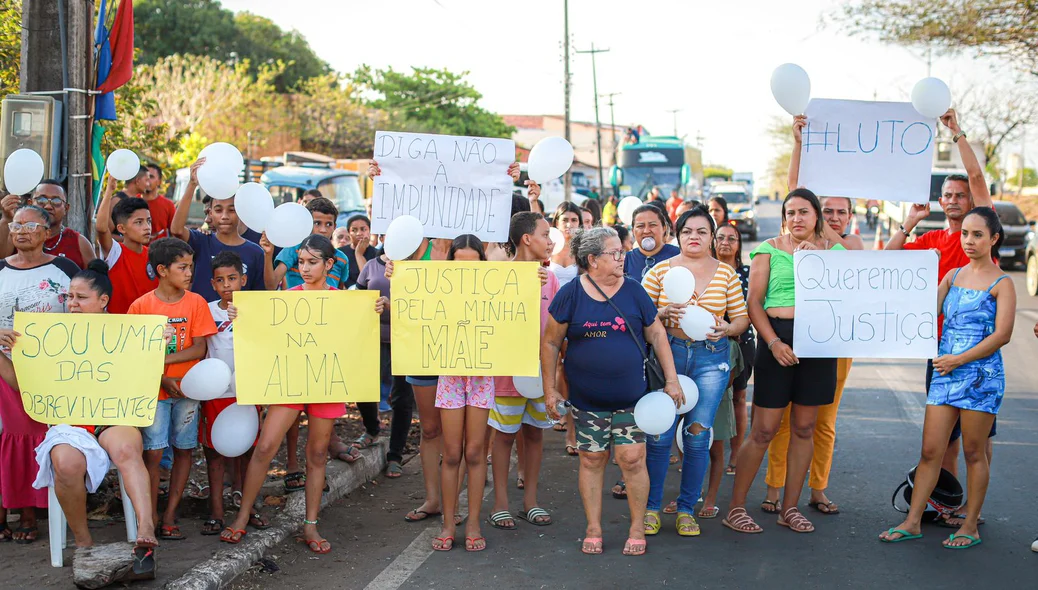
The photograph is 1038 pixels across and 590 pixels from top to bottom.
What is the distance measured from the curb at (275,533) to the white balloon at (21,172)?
245 cm

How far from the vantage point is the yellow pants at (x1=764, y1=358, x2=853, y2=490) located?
5.55 metres

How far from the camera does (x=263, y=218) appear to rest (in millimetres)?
5469

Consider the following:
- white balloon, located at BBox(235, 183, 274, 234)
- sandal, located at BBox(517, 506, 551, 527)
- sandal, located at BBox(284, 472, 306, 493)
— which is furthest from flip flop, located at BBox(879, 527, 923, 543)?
white balloon, located at BBox(235, 183, 274, 234)

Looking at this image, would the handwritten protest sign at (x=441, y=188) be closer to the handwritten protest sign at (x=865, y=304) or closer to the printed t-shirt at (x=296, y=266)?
the printed t-shirt at (x=296, y=266)

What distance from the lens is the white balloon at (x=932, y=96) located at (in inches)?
207

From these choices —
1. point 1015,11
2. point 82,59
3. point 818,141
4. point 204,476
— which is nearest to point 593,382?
point 818,141

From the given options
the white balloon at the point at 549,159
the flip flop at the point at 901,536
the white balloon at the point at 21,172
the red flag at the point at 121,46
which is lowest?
the flip flop at the point at 901,536

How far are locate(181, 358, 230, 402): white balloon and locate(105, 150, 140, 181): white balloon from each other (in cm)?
167

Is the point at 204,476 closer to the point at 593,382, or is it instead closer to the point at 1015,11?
the point at 593,382

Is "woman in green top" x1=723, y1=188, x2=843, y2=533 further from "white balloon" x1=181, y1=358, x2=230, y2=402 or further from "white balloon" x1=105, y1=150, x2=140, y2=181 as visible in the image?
"white balloon" x1=105, y1=150, x2=140, y2=181

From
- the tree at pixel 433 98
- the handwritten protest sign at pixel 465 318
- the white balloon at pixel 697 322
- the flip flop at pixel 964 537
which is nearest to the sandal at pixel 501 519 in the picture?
the handwritten protest sign at pixel 465 318

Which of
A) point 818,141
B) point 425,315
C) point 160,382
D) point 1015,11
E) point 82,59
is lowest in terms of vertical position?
point 160,382

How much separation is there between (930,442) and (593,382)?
1.91 metres

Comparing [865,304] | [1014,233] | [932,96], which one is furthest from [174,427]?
[1014,233]
